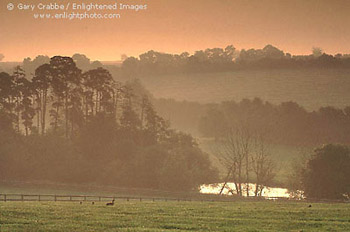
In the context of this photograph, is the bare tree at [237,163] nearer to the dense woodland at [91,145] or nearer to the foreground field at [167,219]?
the dense woodland at [91,145]

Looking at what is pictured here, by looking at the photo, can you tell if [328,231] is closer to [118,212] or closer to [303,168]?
[118,212]

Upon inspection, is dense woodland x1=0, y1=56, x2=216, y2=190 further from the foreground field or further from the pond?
the foreground field

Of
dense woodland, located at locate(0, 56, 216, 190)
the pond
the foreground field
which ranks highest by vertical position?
dense woodland, located at locate(0, 56, 216, 190)

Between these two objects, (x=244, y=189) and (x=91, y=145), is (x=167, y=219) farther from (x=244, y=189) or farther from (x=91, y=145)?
(x=91, y=145)

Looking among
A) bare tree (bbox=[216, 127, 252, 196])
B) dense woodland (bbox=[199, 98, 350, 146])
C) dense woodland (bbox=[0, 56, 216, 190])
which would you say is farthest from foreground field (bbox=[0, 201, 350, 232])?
dense woodland (bbox=[199, 98, 350, 146])

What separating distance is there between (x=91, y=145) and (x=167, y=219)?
70.5 m

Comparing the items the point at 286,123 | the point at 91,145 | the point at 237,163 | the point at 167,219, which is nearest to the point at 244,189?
the point at 237,163

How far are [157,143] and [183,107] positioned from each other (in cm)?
6878

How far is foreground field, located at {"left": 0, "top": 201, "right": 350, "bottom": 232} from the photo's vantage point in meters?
33.5

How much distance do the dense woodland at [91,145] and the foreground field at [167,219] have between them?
179ft

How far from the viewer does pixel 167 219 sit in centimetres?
3734

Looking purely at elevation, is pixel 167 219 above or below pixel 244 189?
above

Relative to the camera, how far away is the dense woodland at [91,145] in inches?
3930

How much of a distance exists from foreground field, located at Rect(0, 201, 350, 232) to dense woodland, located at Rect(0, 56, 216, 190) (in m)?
54.5
